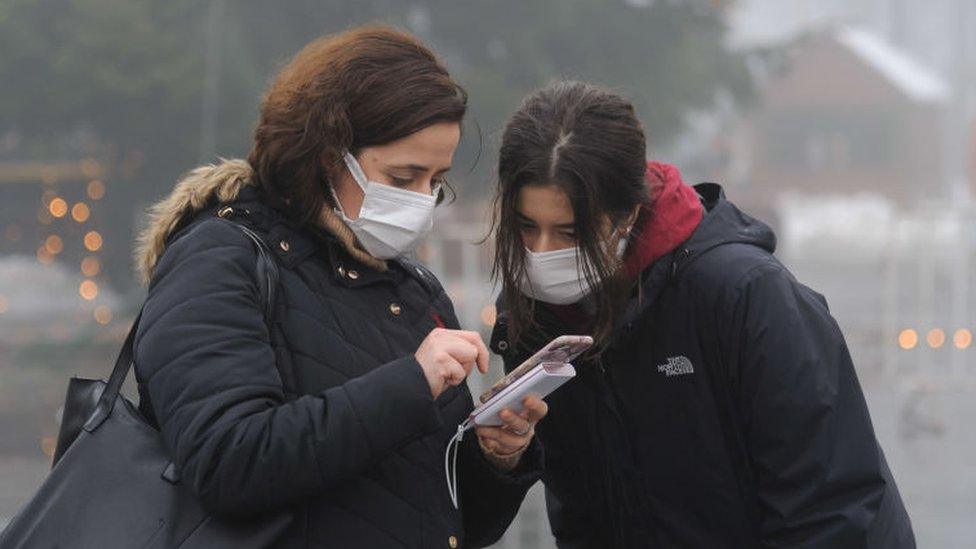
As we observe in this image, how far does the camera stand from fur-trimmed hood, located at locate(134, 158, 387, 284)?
6.32 feet

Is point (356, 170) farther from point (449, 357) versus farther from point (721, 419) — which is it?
point (721, 419)

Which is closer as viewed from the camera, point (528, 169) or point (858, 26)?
point (528, 169)

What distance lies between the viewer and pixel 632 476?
220cm

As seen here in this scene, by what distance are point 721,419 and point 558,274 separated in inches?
12.2

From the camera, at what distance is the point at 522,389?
74.2 inches

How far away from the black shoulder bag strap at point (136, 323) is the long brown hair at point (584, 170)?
1.42 feet

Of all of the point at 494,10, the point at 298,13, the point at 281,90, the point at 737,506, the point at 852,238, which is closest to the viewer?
the point at 281,90

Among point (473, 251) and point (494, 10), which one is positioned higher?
point (494, 10)

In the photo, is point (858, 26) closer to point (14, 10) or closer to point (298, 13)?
point (298, 13)

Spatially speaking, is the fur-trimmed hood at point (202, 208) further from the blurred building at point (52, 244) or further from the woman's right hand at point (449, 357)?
the blurred building at point (52, 244)

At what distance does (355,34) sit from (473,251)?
3893 millimetres

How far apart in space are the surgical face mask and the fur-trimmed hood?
27cm

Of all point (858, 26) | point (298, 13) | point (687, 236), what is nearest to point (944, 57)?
point (858, 26)

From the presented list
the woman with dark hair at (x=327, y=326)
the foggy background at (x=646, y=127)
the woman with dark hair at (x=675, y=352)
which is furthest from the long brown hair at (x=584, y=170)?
the foggy background at (x=646, y=127)
